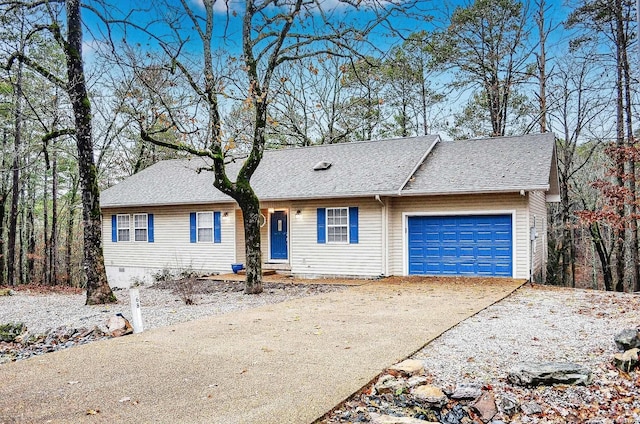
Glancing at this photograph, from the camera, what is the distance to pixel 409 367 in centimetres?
483

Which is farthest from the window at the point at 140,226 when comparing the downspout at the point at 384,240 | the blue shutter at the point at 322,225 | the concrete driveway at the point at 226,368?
the concrete driveway at the point at 226,368

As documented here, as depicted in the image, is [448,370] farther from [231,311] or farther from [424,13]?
[424,13]

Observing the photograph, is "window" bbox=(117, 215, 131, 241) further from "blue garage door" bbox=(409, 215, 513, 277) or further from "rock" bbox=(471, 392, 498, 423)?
"rock" bbox=(471, 392, 498, 423)

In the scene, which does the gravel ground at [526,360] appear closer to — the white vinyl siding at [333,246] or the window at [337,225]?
the white vinyl siding at [333,246]

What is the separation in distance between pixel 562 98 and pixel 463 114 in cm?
412

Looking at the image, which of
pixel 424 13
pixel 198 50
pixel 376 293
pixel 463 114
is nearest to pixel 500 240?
pixel 376 293

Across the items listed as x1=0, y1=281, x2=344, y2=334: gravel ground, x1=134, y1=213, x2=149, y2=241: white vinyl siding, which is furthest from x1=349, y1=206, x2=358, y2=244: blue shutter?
x1=134, y1=213, x2=149, y2=241: white vinyl siding

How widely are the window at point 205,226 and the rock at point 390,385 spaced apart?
12.6 m

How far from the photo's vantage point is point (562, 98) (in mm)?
19547

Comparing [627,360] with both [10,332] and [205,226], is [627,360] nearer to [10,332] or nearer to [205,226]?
[10,332]

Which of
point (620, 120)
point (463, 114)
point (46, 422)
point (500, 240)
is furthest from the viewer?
point (463, 114)

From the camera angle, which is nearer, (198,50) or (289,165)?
(198,50)

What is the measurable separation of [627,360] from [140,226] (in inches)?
639

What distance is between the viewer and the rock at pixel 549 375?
14.4ft
